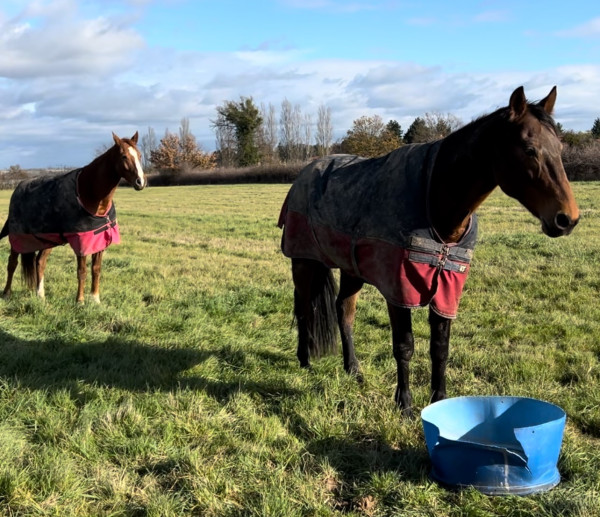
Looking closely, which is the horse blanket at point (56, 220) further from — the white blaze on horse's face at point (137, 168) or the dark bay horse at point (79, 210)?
the white blaze on horse's face at point (137, 168)

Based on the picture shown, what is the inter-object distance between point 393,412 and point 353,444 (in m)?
0.48

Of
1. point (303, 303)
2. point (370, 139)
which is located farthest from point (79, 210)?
point (370, 139)

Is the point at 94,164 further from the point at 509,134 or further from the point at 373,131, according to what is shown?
the point at 373,131

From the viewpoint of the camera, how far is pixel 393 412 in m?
3.89

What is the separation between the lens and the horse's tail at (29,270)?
7.83m

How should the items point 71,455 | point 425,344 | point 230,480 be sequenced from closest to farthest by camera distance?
point 230,480 → point 71,455 → point 425,344

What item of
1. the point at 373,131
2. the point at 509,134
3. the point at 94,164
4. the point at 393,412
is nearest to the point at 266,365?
the point at 393,412

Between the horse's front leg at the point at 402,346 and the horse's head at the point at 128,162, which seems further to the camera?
→ the horse's head at the point at 128,162

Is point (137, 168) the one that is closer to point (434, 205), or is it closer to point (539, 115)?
point (434, 205)

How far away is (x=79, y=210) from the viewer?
7.44 m

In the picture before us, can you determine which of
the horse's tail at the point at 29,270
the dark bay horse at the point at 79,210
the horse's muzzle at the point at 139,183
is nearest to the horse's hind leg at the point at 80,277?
the dark bay horse at the point at 79,210

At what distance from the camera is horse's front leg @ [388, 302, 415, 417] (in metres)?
3.91

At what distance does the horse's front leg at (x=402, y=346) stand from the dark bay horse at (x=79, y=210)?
4.76 meters

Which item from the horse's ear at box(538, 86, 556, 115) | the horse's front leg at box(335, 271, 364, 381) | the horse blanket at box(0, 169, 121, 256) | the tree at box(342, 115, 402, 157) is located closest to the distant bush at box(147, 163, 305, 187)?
the tree at box(342, 115, 402, 157)
